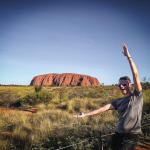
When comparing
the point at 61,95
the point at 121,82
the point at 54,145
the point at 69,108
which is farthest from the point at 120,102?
the point at 61,95

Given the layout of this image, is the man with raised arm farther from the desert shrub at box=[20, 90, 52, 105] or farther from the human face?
the desert shrub at box=[20, 90, 52, 105]

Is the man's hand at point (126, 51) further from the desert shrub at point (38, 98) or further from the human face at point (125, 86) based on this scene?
the desert shrub at point (38, 98)

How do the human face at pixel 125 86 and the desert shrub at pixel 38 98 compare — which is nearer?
the human face at pixel 125 86

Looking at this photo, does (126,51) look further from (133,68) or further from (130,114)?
(130,114)

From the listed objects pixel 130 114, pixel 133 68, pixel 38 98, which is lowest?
pixel 130 114

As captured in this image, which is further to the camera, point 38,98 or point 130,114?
point 38,98

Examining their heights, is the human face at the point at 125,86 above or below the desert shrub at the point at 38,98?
below

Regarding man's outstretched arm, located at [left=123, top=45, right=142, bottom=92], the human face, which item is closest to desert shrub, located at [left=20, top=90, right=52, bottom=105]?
the human face

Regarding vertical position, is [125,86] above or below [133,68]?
below

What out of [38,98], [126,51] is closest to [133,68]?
[126,51]

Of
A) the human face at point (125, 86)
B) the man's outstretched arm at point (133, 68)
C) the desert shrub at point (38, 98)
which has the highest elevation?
the desert shrub at point (38, 98)

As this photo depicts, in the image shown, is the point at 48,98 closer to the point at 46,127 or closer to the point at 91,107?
the point at 91,107

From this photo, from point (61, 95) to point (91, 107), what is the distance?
9.90 m

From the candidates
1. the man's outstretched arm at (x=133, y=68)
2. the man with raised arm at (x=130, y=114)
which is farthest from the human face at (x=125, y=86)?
the man's outstretched arm at (x=133, y=68)
